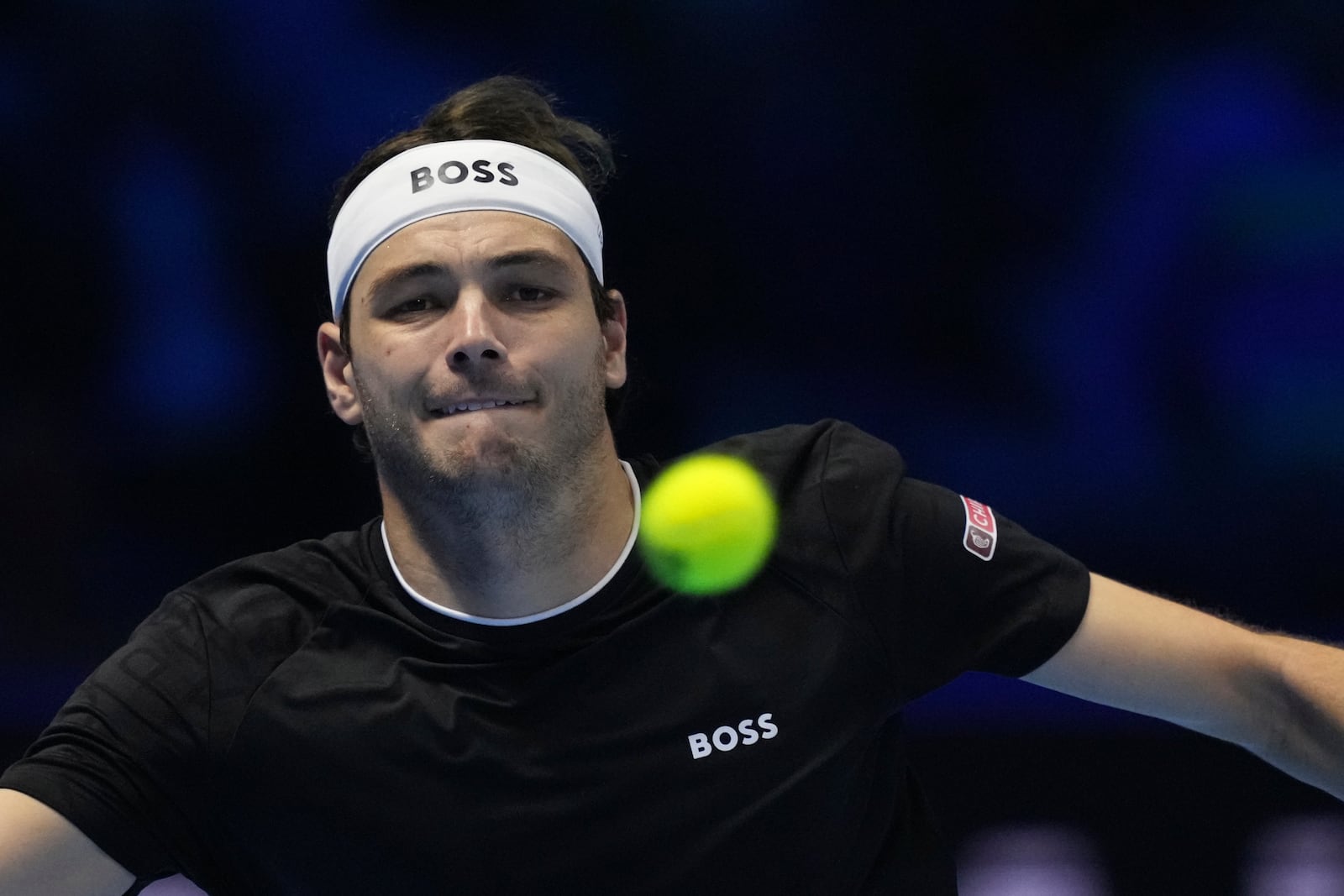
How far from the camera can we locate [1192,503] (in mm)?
4867

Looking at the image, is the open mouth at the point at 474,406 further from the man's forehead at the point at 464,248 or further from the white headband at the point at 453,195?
the white headband at the point at 453,195

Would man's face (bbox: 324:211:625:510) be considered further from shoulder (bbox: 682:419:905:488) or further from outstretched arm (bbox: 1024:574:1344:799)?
outstretched arm (bbox: 1024:574:1344:799)

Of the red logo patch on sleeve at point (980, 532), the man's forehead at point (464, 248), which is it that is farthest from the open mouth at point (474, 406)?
the red logo patch on sleeve at point (980, 532)

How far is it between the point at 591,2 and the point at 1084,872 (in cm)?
296

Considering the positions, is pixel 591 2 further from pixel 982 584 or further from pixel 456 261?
pixel 982 584

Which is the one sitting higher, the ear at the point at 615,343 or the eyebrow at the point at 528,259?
the eyebrow at the point at 528,259

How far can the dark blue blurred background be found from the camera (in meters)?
4.86

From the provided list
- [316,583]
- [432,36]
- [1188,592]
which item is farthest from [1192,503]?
[316,583]

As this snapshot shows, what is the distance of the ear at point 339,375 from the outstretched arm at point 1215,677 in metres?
1.32

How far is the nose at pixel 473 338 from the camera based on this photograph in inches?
101

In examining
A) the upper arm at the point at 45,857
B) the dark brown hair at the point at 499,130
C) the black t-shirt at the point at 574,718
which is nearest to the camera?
the upper arm at the point at 45,857

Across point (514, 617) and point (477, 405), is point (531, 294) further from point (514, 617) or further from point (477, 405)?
point (514, 617)

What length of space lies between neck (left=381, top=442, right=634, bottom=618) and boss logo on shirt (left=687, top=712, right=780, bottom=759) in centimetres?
34

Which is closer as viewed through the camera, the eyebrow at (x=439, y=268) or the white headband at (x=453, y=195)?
the eyebrow at (x=439, y=268)
